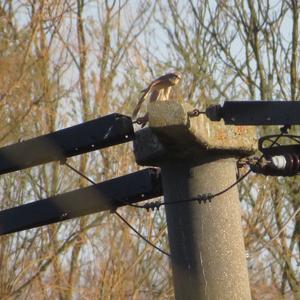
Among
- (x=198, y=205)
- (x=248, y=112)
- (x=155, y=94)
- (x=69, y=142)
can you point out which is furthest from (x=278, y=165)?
(x=155, y=94)

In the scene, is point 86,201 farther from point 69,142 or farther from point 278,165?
point 278,165

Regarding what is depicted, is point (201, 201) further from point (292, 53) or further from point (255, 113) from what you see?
point (292, 53)

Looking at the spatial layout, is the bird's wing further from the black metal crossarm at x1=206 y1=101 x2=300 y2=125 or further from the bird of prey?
the black metal crossarm at x1=206 y1=101 x2=300 y2=125

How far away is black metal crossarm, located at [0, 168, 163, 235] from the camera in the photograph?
5391 millimetres

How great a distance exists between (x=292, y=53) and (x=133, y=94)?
3.72 metres

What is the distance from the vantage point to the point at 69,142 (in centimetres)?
523

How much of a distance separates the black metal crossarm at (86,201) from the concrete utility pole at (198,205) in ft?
2.03

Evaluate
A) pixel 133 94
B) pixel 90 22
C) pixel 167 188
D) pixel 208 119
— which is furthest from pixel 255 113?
pixel 90 22

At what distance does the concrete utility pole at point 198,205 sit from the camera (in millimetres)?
4457

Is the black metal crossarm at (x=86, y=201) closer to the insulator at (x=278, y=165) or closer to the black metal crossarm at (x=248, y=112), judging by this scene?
the insulator at (x=278, y=165)

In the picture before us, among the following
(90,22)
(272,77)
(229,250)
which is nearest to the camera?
(229,250)

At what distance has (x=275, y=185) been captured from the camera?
1406cm

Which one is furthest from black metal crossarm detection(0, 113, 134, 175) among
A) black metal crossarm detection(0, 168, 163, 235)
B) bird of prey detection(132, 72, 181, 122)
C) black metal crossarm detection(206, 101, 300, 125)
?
bird of prey detection(132, 72, 181, 122)

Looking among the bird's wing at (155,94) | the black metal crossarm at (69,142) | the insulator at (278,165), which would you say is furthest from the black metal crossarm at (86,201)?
the bird's wing at (155,94)
